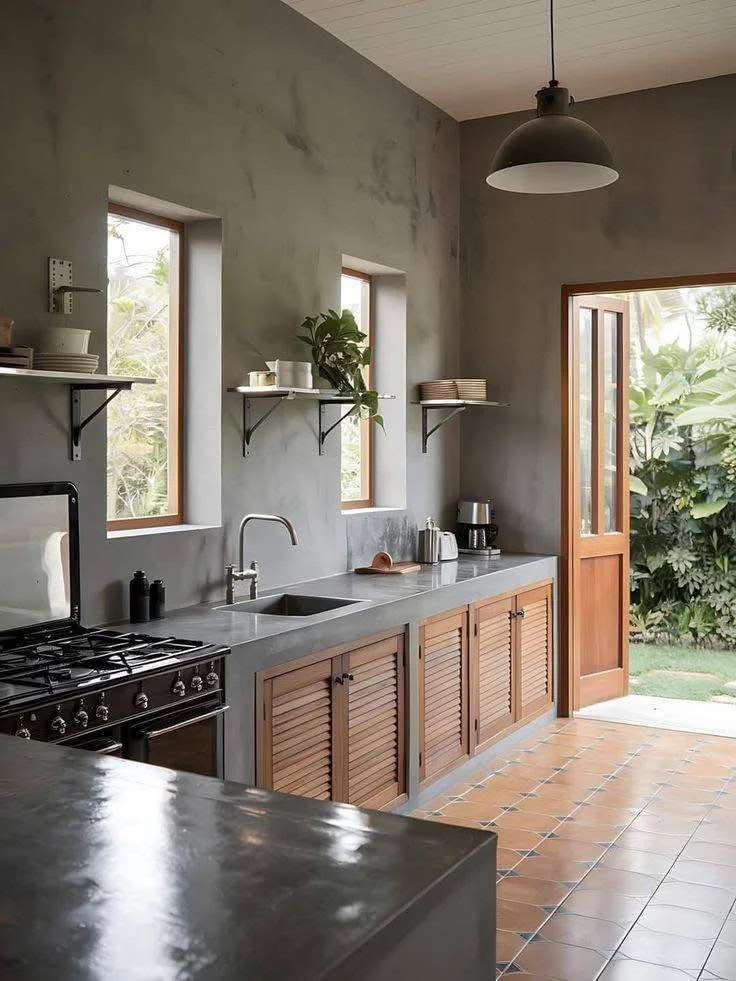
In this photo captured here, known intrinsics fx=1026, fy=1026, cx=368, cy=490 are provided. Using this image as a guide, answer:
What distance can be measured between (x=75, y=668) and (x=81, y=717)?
0.71 feet

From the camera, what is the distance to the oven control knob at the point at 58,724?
97.1 inches

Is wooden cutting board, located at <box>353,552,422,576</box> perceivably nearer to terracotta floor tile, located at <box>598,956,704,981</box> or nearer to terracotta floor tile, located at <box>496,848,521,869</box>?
terracotta floor tile, located at <box>496,848,521,869</box>

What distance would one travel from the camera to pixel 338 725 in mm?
3711

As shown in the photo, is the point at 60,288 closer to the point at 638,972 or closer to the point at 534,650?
the point at 638,972

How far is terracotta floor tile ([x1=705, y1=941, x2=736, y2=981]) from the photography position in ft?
9.23

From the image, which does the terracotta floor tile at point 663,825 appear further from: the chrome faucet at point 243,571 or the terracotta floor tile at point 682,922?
the chrome faucet at point 243,571

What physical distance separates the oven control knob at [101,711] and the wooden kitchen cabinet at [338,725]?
718 millimetres

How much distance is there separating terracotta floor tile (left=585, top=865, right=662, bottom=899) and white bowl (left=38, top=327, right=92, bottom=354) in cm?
243

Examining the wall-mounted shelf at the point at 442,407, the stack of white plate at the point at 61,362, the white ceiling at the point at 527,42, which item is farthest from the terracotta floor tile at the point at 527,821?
the white ceiling at the point at 527,42

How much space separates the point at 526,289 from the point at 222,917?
16.9 ft

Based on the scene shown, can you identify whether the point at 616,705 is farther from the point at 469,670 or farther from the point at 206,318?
the point at 206,318

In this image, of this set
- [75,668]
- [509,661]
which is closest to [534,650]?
[509,661]

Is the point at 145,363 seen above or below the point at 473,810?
above

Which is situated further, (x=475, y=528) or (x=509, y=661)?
(x=475, y=528)
